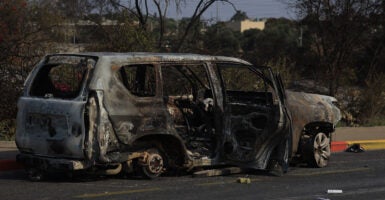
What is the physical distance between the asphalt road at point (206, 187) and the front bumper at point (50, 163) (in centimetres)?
26

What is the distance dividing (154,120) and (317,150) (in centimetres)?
331

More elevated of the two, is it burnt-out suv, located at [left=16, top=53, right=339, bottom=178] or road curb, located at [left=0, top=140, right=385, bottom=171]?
burnt-out suv, located at [left=16, top=53, right=339, bottom=178]

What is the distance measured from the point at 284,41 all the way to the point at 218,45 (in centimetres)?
2215

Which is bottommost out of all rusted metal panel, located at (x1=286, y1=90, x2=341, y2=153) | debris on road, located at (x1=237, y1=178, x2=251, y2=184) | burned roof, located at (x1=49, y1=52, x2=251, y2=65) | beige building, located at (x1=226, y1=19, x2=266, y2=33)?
debris on road, located at (x1=237, y1=178, x2=251, y2=184)

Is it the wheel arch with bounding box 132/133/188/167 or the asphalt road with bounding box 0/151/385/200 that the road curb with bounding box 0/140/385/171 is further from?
the wheel arch with bounding box 132/133/188/167

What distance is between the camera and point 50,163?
9039mm

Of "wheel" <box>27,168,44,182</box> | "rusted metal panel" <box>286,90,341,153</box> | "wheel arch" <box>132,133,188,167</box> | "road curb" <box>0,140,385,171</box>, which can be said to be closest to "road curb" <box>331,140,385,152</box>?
"road curb" <box>0,140,385,171</box>

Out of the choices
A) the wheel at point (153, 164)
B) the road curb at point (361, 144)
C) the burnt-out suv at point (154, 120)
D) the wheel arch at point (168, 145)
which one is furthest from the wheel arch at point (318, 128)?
the road curb at point (361, 144)

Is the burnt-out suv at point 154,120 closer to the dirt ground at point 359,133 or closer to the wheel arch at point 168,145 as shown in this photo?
the wheel arch at point 168,145

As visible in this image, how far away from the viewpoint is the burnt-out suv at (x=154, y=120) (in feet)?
29.1

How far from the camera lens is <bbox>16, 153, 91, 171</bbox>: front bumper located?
28.9 ft

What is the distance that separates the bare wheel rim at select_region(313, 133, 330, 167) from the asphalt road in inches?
15.3

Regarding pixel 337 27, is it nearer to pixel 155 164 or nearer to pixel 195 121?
pixel 195 121

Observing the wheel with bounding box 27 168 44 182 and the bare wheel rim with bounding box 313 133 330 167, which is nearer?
the wheel with bounding box 27 168 44 182
